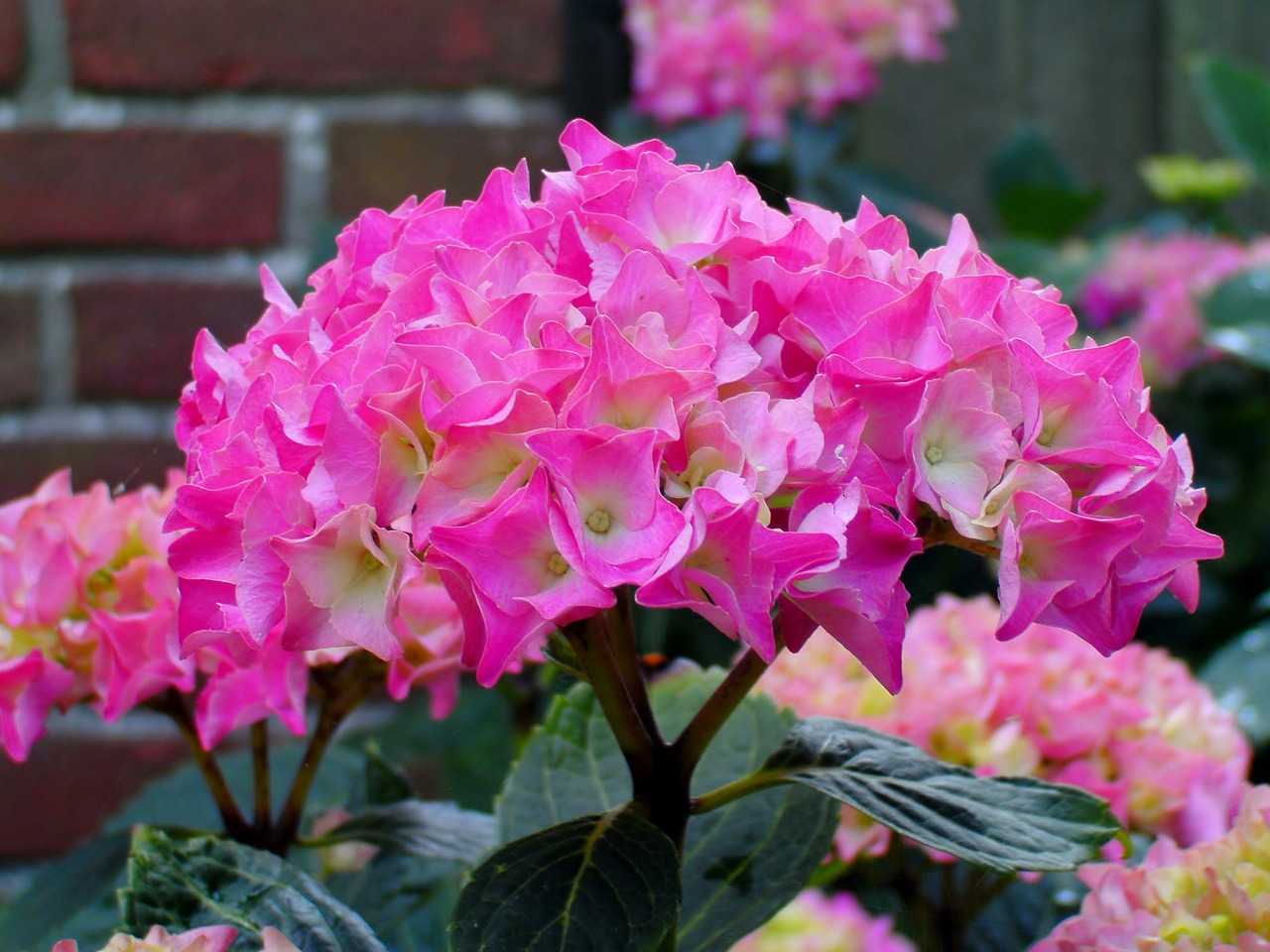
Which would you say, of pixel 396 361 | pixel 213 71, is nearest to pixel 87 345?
pixel 213 71

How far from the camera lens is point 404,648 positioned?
1.27 ft

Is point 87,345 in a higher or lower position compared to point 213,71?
lower

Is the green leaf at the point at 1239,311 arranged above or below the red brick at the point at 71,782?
above

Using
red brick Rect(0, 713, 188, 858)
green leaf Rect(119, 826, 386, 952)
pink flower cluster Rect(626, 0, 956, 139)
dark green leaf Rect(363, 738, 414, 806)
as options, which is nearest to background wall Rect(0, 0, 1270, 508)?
red brick Rect(0, 713, 188, 858)

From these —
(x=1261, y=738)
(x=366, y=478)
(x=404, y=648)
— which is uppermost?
(x=366, y=478)

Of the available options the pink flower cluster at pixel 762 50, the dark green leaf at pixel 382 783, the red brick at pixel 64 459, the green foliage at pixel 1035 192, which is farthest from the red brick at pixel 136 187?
the green foliage at pixel 1035 192

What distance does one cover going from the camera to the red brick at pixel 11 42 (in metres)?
0.91

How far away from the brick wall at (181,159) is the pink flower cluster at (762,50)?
0.34 meters

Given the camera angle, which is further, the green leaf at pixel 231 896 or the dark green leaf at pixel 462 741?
the dark green leaf at pixel 462 741

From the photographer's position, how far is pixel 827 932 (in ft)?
2.41

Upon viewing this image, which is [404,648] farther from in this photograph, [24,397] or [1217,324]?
[1217,324]

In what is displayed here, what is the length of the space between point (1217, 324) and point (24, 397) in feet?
3.04

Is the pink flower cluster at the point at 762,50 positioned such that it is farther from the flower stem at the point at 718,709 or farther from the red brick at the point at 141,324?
the flower stem at the point at 718,709

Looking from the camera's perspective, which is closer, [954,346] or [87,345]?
[954,346]
